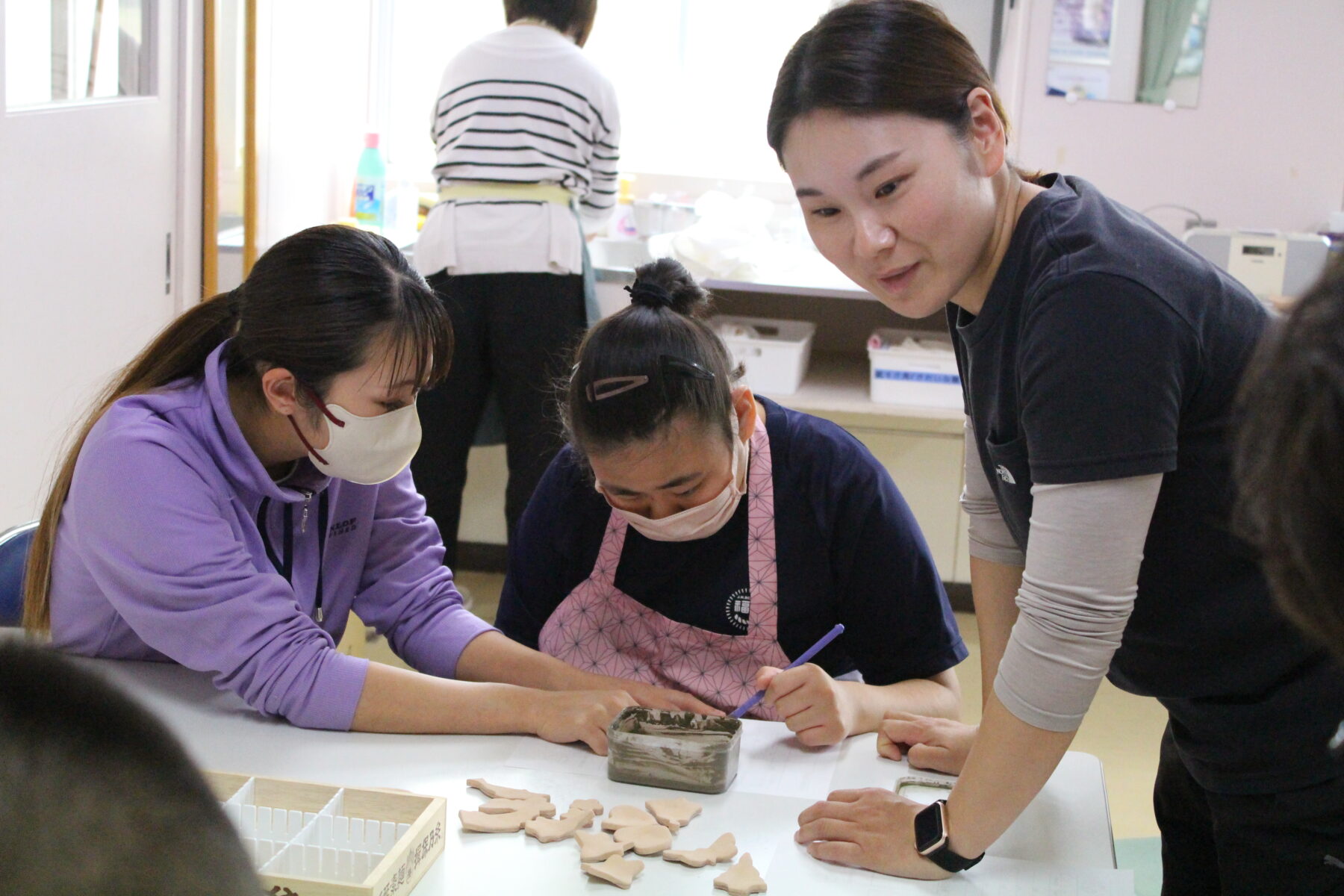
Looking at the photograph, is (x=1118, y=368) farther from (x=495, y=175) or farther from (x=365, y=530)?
(x=495, y=175)

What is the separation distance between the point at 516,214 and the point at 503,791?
190 cm

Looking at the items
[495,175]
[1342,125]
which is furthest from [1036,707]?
[1342,125]

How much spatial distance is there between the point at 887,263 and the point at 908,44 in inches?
6.8

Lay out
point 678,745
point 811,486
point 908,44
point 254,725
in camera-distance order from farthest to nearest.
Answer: point 811,486 → point 254,725 → point 678,745 → point 908,44

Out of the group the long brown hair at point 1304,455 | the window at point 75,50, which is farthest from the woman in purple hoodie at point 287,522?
the window at point 75,50

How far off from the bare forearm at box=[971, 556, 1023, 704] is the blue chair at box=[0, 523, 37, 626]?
1.06 meters

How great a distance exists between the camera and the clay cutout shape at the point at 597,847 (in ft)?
3.46

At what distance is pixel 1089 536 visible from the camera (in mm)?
907

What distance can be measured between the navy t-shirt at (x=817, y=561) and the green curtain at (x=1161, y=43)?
2.44 metres

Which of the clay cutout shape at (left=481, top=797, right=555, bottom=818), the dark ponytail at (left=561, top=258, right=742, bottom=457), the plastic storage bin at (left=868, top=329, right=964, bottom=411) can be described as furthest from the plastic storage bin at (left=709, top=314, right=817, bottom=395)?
the clay cutout shape at (left=481, top=797, right=555, bottom=818)

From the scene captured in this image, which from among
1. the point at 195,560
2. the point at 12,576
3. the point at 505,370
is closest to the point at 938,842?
the point at 195,560

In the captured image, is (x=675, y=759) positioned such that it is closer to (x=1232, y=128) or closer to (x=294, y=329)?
(x=294, y=329)

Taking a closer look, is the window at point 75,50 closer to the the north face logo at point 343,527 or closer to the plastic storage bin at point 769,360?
the the north face logo at point 343,527

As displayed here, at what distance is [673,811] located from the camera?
1.14 m
